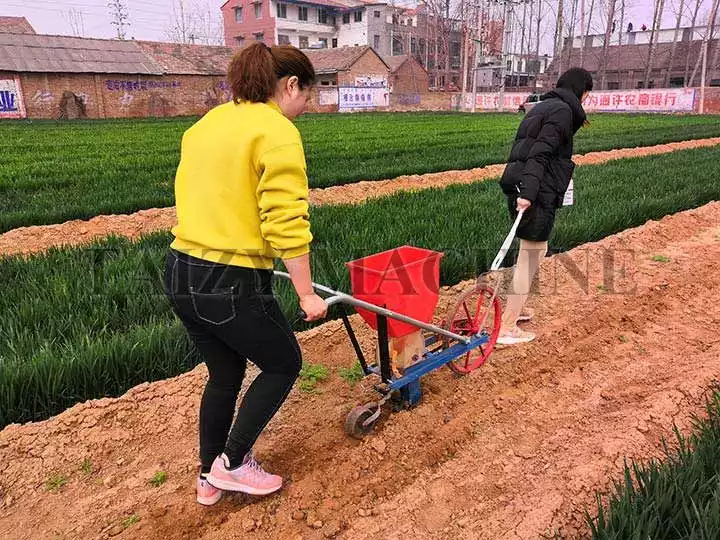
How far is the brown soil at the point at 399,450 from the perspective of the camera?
240 centimetres

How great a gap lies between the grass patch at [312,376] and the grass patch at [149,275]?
55 cm

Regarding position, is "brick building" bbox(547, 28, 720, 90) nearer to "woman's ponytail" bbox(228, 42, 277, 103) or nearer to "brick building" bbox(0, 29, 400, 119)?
"brick building" bbox(0, 29, 400, 119)

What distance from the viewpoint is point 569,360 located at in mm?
3854

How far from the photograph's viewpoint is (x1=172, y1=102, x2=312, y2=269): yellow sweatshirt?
1868 mm

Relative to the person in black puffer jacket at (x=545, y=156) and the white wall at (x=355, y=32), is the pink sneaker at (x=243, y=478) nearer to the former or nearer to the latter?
the person in black puffer jacket at (x=545, y=156)

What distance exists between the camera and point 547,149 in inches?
139

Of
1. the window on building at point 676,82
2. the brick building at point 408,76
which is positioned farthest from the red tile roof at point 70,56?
the window on building at point 676,82

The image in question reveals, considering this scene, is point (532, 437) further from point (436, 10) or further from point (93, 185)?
point (436, 10)

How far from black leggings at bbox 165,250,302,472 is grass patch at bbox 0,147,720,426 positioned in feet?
3.84

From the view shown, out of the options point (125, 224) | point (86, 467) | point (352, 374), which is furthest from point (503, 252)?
point (125, 224)

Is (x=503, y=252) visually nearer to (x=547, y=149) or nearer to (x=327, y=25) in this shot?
(x=547, y=149)

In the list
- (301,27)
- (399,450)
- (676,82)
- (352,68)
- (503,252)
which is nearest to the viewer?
(399,450)

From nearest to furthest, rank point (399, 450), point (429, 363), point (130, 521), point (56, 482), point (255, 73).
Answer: point (255, 73), point (130, 521), point (56, 482), point (399, 450), point (429, 363)

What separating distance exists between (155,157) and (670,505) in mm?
13030
